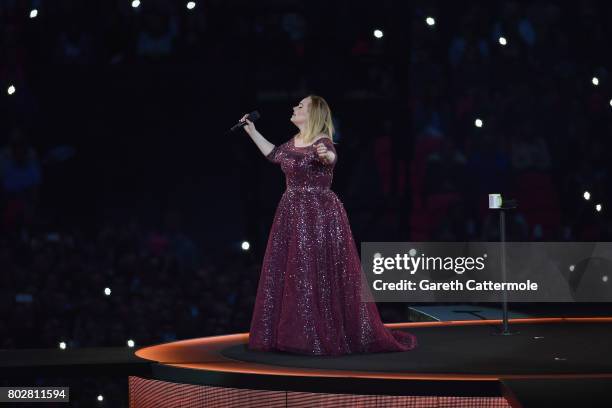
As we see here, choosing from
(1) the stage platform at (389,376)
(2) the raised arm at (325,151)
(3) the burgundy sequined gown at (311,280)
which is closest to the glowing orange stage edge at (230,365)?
(1) the stage platform at (389,376)

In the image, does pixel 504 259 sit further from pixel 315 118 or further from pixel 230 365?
pixel 230 365

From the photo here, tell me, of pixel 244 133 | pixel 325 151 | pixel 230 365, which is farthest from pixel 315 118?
pixel 244 133

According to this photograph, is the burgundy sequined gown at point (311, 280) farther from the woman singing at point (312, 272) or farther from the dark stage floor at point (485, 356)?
the dark stage floor at point (485, 356)

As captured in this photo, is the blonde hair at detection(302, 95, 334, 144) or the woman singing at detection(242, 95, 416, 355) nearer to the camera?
the woman singing at detection(242, 95, 416, 355)

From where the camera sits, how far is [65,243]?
720cm

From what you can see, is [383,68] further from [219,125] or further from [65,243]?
[65,243]

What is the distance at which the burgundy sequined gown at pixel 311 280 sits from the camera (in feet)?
15.9

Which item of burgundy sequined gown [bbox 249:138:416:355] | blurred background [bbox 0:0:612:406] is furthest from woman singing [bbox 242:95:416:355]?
blurred background [bbox 0:0:612:406]

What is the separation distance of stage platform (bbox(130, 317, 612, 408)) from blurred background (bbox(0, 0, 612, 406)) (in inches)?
94.0

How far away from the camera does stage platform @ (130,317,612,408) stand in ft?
12.9

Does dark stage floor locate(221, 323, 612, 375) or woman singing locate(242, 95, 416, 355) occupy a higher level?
woman singing locate(242, 95, 416, 355)

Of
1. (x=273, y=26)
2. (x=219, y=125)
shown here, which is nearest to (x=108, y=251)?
(x=219, y=125)

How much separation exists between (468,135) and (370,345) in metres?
3.79

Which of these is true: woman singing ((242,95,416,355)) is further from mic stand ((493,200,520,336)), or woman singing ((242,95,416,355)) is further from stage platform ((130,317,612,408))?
mic stand ((493,200,520,336))
